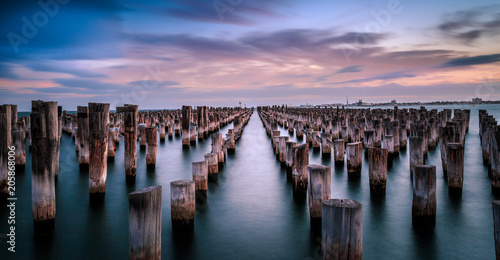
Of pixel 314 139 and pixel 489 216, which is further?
pixel 314 139

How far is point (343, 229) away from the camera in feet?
10.2

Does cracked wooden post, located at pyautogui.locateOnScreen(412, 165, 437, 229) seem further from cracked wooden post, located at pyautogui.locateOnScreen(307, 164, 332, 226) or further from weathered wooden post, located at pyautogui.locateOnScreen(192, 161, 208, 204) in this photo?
weathered wooden post, located at pyautogui.locateOnScreen(192, 161, 208, 204)

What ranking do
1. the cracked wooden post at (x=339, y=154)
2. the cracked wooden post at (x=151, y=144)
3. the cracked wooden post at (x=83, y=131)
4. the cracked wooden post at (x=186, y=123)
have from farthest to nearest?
the cracked wooden post at (x=186, y=123) < the cracked wooden post at (x=339, y=154) < the cracked wooden post at (x=151, y=144) < the cracked wooden post at (x=83, y=131)

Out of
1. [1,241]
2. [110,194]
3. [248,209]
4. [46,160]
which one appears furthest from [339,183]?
[1,241]

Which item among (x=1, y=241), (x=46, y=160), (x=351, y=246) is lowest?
(x=1, y=241)

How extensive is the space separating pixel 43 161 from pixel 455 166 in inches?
318

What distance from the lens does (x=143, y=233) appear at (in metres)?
3.32

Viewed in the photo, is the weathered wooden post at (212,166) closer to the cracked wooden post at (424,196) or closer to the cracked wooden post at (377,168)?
the cracked wooden post at (377,168)

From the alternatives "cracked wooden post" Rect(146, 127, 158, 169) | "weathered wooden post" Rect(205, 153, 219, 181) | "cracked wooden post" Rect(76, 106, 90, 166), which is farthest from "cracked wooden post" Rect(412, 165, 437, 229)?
"cracked wooden post" Rect(76, 106, 90, 166)

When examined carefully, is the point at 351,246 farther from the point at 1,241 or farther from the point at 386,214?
the point at 1,241

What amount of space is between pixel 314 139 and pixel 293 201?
25.1ft

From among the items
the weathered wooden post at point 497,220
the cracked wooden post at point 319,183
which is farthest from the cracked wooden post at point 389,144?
the weathered wooden post at point 497,220

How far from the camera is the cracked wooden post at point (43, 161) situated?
15.2 feet

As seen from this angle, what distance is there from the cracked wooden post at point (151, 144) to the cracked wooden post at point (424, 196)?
7.18 metres
